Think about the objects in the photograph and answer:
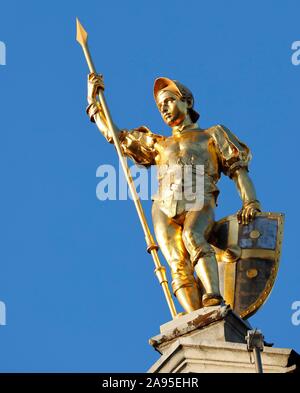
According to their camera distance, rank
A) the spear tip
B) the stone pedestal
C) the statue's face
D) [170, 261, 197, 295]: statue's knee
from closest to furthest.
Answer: the stone pedestal, [170, 261, 197, 295]: statue's knee, the statue's face, the spear tip

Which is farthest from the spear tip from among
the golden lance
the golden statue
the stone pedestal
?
the stone pedestal

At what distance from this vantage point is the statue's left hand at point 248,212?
30.1 meters

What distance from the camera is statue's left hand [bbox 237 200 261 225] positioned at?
98.9ft

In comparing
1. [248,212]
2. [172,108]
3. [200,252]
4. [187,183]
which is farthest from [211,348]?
[172,108]

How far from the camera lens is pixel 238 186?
101ft

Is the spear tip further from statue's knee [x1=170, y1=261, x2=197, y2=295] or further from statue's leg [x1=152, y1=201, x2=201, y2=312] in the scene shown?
statue's knee [x1=170, y1=261, x2=197, y2=295]

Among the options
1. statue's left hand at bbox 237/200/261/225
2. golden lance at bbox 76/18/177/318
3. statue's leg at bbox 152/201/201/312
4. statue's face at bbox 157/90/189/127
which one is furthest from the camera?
statue's face at bbox 157/90/189/127

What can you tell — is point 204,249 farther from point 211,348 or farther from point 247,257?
point 211,348

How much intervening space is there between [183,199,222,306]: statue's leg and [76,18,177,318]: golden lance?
3.16 feet

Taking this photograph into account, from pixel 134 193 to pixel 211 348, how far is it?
16.2 ft

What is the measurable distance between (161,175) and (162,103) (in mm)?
1334
